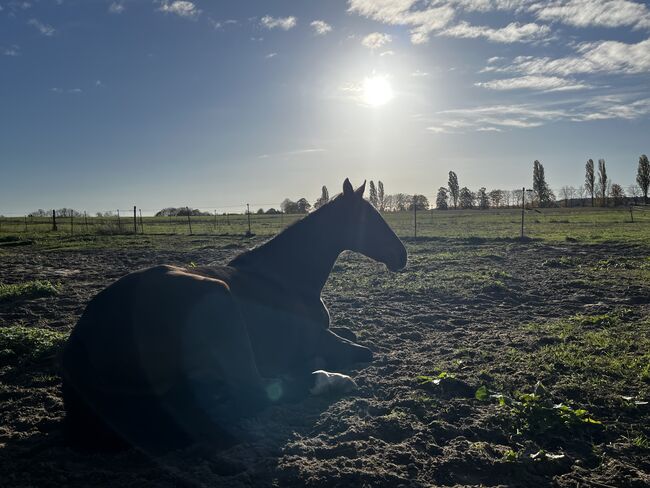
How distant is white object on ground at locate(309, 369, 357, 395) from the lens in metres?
4.38

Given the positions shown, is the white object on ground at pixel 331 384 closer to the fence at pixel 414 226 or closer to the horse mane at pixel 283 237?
the horse mane at pixel 283 237

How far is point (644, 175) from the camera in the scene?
285 ft

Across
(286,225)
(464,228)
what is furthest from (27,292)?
(464,228)

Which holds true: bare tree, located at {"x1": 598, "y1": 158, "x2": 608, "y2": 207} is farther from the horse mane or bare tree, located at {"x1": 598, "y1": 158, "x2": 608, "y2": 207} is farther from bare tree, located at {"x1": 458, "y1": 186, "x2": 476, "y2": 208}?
the horse mane

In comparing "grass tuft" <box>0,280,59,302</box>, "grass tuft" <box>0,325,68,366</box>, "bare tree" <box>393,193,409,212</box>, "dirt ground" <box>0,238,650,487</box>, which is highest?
"bare tree" <box>393,193,409,212</box>

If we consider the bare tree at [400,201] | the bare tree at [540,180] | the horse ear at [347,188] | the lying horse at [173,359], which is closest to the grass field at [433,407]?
the lying horse at [173,359]

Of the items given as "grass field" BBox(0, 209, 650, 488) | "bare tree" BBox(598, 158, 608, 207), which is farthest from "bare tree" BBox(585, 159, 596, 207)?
"grass field" BBox(0, 209, 650, 488)

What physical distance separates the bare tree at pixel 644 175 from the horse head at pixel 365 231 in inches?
3896

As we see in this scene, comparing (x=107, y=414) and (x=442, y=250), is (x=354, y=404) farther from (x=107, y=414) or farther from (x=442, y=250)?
(x=442, y=250)

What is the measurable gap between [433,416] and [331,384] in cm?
104

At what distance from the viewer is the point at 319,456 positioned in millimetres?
3250

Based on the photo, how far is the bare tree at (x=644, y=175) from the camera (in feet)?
283

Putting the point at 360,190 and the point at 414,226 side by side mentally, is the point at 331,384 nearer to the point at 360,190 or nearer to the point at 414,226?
the point at 360,190

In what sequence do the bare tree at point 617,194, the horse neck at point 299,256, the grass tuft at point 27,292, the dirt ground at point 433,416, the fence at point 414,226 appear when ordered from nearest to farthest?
the dirt ground at point 433,416, the horse neck at point 299,256, the grass tuft at point 27,292, the fence at point 414,226, the bare tree at point 617,194
